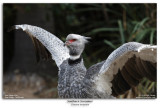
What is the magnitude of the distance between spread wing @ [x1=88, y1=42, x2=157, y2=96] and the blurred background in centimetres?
88

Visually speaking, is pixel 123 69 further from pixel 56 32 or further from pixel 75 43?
pixel 56 32

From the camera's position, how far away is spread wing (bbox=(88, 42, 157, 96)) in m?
2.18

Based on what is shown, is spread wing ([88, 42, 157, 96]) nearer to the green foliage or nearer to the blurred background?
the green foliage

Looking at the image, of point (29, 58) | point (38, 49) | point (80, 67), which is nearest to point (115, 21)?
point (29, 58)

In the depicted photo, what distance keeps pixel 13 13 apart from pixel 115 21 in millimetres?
1256

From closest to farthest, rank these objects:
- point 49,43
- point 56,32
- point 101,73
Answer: point 101,73 → point 49,43 → point 56,32

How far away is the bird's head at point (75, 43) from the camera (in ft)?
7.56

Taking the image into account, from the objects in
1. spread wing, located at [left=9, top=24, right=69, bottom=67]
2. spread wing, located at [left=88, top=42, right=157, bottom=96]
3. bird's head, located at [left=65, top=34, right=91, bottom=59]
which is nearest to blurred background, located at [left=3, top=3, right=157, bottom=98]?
spread wing, located at [left=9, top=24, right=69, bottom=67]

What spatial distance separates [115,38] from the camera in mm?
3943

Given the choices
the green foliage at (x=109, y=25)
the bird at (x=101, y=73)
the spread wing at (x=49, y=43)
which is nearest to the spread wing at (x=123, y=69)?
the bird at (x=101, y=73)

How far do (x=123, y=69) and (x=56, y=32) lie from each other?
1749 millimetres

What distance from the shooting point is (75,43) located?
7.63 feet

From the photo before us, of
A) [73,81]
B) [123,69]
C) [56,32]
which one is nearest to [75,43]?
[73,81]

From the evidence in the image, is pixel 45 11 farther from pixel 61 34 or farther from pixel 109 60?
pixel 109 60
